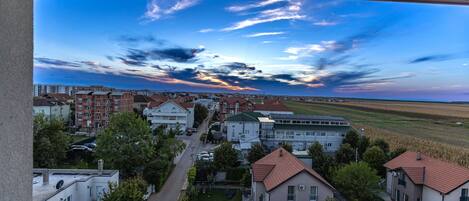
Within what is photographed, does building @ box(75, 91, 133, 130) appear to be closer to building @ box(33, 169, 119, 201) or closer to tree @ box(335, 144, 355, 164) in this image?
building @ box(33, 169, 119, 201)

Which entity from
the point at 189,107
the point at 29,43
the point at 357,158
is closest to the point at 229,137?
the point at 189,107

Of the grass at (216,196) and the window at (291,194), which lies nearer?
the window at (291,194)

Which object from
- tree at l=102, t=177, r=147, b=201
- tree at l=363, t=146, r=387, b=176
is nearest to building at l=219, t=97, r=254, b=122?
tree at l=363, t=146, r=387, b=176

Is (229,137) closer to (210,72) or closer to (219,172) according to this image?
(219,172)

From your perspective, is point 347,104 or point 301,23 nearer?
point 301,23

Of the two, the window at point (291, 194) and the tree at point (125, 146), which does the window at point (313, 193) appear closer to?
the window at point (291, 194)

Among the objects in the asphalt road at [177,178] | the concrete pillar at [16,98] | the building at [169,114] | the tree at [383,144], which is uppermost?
the concrete pillar at [16,98]

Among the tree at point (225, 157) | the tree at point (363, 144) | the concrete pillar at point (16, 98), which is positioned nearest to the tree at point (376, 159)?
the tree at point (363, 144)
